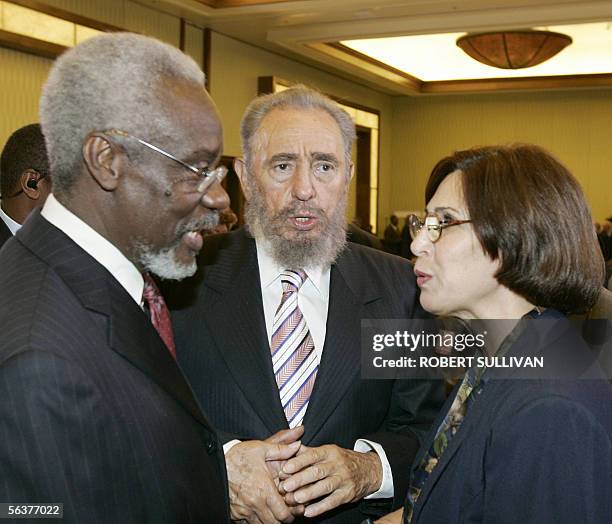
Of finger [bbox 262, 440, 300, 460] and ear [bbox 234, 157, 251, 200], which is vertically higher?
ear [bbox 234, 157, 251, 200]

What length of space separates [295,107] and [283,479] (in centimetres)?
123

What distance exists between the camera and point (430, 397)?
2.26 m

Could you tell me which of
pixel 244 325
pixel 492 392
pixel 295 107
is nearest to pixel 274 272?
pixel 244 325

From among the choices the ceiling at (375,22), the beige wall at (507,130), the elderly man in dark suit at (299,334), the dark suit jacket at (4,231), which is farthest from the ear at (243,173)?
the beige wall at (507,130)

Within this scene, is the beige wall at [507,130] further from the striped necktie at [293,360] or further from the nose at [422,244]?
the nose at [422,244]

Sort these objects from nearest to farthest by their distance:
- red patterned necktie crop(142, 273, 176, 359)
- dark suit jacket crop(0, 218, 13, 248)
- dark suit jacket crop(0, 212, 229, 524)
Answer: dark suit jacket crop(0, 212, 229, 524) → red patterned necktie crop(142, 273, 176, 359) → dark suit jacket crop(0, 218, 13, 248)

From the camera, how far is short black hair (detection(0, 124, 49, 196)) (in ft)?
11.7

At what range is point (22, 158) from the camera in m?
3.58

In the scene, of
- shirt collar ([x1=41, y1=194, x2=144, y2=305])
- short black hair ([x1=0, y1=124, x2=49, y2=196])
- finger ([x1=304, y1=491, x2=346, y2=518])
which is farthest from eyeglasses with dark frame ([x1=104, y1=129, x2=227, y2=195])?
short black hair ([x1=0, y1=124, x2=49, y2=196])

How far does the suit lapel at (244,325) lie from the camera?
2.09m

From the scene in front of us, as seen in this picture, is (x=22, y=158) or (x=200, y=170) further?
(x=22, y=158)

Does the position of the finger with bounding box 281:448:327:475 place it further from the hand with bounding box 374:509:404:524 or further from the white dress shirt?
the white dress shirt

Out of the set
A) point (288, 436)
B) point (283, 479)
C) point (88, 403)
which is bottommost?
point (283, 479)

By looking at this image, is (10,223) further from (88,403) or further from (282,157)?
(88,403)
